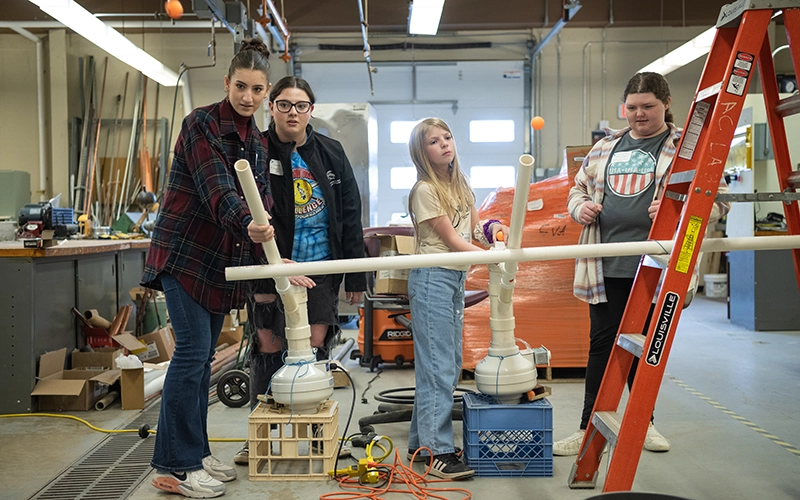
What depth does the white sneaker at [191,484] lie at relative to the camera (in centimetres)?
227

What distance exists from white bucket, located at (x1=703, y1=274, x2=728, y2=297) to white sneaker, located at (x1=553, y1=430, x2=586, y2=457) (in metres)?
6.96


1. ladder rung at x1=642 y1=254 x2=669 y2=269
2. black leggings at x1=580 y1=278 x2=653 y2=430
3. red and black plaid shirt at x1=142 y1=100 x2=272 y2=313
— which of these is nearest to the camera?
ladder rung at x1=642 y1=254 x2=669 y2=269

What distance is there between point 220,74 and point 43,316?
22.7ft

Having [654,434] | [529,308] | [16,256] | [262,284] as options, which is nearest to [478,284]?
[529,308]

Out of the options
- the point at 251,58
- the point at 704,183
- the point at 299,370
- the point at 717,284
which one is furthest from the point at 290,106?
the point at 717,284

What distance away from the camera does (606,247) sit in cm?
Answer: 183

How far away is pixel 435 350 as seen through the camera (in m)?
2.45

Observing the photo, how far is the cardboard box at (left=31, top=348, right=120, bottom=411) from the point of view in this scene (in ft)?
11.5

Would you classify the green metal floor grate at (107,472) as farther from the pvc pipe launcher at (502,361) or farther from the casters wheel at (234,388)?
the pvc pipe launcher at (502,361)

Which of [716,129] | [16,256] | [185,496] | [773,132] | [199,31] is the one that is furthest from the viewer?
[199,31]

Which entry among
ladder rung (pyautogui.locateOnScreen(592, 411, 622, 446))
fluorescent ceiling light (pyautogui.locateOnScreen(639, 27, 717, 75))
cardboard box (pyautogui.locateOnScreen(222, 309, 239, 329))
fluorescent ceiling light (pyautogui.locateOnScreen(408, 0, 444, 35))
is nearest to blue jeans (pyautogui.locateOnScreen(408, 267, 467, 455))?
ladder rung (pyautogui.locateOnScreen(592, 411, 622, 446))

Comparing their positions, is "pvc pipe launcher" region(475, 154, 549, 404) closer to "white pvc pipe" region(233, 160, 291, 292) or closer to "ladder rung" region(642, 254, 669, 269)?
"ladder rung" region(642, 254, 669, 269)

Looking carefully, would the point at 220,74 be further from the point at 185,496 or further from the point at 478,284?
the point at 185,496

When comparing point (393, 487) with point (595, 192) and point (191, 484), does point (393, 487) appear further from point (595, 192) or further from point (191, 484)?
point (595, 192)
